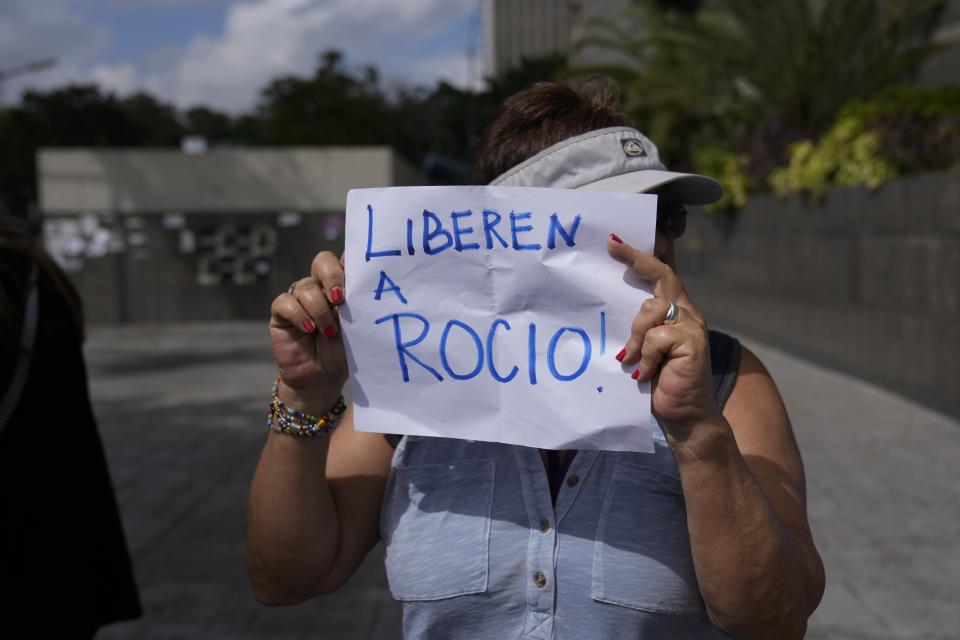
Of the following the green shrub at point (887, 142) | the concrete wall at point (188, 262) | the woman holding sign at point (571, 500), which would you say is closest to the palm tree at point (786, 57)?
the green shrub at point (887, 142)

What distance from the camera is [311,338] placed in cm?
173

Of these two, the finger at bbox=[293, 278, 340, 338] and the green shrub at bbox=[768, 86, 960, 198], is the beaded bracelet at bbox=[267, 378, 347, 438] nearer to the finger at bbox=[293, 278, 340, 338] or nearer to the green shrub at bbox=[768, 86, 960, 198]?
the finger at bbox=[293, 278, 340, 338]

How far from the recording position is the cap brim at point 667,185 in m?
1.68

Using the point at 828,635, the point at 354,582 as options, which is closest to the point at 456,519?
the point at 828,635

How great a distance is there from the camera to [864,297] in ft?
31.3

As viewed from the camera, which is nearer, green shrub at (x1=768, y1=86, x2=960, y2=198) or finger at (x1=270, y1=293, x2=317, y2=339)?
finger at (x1=270, y1=293, x2=317, y2=339)

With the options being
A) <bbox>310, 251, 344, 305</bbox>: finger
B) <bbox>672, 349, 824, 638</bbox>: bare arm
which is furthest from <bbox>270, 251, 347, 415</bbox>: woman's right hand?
<bbox>672, 349, 824, 638</bbox>: bare arm

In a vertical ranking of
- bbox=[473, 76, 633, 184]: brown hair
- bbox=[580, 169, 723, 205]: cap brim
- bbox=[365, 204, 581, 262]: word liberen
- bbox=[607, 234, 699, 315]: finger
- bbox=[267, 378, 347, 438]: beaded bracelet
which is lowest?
bbox=[267, 378, 347, 438]: beaded bracelet

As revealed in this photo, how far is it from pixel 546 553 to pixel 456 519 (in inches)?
6.6

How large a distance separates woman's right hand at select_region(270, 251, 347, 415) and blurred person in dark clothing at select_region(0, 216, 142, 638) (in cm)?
68

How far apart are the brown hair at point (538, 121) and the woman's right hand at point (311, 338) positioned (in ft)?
1.12

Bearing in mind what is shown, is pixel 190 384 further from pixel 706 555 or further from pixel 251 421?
pixel 706 555

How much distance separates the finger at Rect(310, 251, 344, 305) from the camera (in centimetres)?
172

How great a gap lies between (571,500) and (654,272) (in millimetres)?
419
